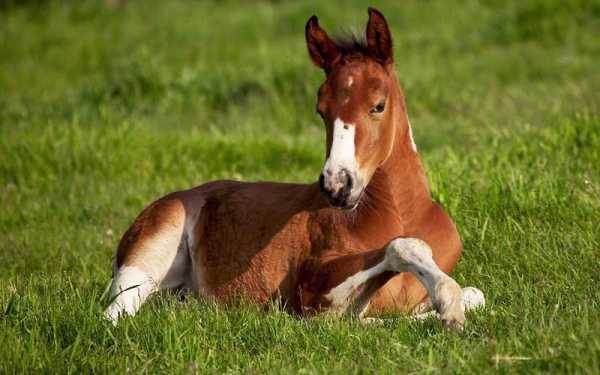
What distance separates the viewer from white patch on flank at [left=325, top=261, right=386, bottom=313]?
200 inches

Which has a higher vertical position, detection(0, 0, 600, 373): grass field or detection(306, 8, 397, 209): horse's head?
detection(306, 8, 397, 209): horse's head

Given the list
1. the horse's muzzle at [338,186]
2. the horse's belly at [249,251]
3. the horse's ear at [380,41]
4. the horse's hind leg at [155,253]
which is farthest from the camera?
the horse's hind leg at [155,253]

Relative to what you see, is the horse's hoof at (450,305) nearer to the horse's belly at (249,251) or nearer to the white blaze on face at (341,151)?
the white blaze on face at (341,151)

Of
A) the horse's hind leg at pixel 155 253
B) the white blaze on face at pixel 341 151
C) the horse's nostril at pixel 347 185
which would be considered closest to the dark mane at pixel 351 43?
the white blaze on face at pixel 341 151

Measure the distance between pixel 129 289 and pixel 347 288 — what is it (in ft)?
4.17

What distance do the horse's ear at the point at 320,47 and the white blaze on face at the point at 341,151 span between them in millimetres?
494

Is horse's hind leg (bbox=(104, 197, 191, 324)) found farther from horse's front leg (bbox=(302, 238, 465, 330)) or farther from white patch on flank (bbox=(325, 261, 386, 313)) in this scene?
white patch on flank (bbox=(325, 261, 386, 313))

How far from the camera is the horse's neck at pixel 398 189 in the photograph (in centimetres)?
541

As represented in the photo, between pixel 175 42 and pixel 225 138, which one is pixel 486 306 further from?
pixel 175 42

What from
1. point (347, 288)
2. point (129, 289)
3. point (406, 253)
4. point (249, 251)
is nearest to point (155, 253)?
point (129, 289)

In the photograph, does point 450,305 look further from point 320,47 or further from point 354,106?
point 320,47

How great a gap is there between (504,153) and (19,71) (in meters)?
8.60

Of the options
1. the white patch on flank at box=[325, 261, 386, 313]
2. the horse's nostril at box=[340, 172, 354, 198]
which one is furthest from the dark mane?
the white patch on flank at box=[325, 261, 386, 313]

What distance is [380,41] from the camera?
5.30m
